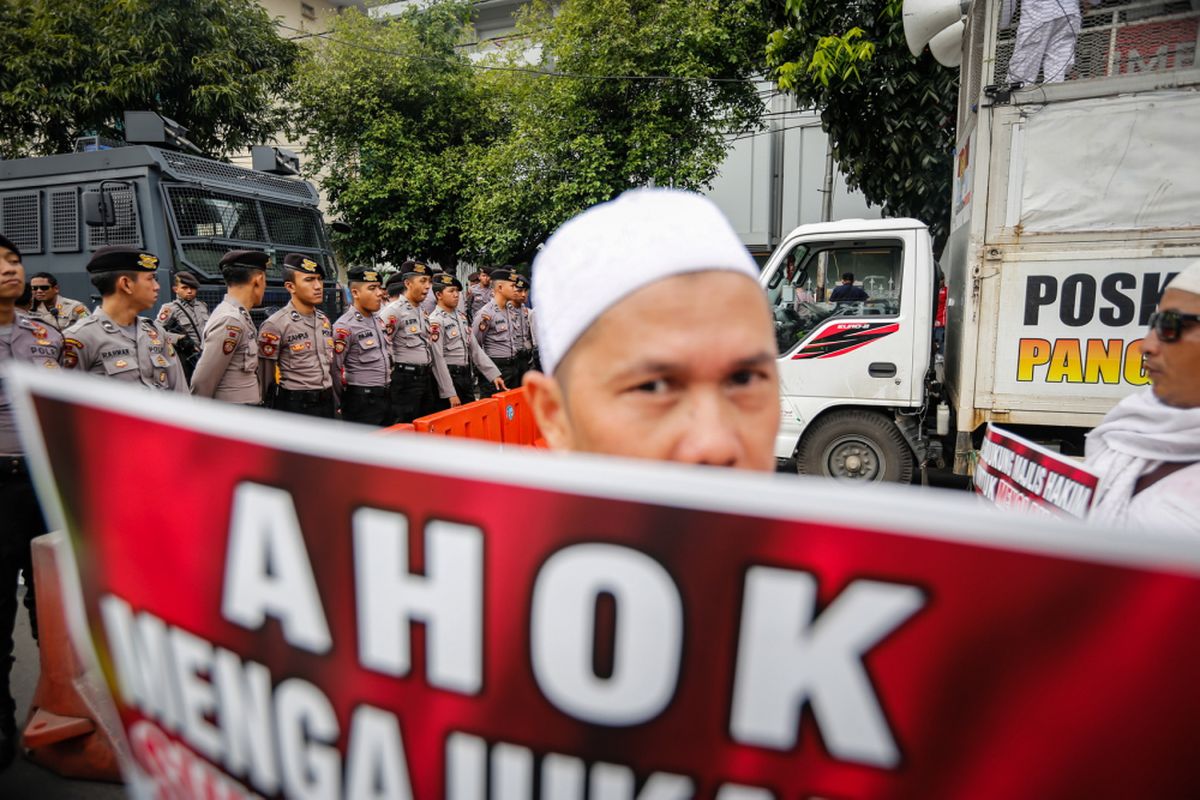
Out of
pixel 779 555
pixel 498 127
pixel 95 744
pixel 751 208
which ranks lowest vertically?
pixel 95 744

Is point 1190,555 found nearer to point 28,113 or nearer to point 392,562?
point 392,562

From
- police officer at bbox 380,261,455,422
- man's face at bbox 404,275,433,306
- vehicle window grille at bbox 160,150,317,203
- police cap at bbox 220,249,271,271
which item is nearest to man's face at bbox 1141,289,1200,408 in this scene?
police cap at bbox 220,249,271,271

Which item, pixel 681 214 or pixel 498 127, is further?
pixel 498 127

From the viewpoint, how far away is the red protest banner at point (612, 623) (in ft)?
1.46

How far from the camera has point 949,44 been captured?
5922 mm

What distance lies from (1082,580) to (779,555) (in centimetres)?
18

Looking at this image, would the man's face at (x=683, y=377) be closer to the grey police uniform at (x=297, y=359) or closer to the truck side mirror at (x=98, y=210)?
the grey police uniform at (x=297, y=359)

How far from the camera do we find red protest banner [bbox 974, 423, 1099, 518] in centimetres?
175

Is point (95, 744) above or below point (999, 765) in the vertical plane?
below

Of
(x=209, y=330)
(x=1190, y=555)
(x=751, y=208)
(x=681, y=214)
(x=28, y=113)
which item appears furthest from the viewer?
(x=751, y=208)

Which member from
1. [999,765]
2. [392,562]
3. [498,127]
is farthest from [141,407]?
[498,127]

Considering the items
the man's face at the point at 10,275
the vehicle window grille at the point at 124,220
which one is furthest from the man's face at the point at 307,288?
the vehicle window grille at the point at 124,220

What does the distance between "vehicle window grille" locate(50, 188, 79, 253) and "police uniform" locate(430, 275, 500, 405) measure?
4.07 metres

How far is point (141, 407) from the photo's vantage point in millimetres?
664
